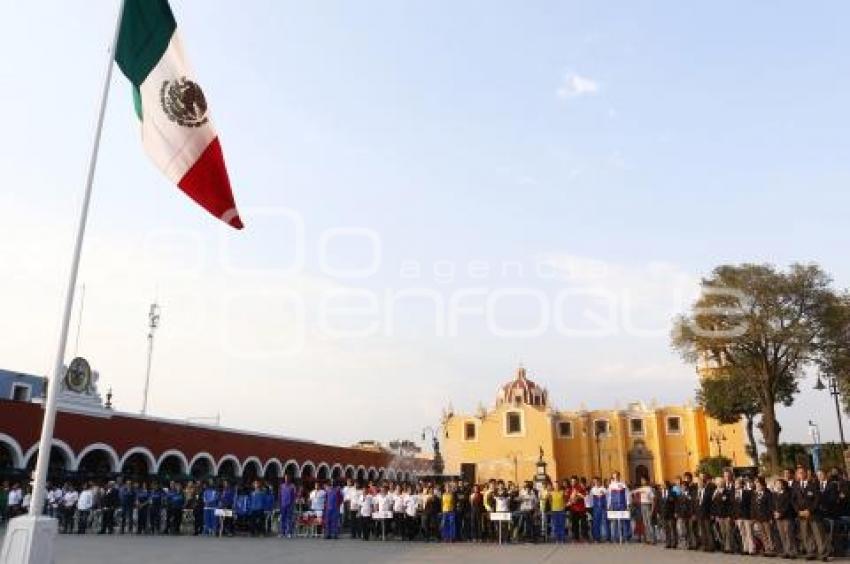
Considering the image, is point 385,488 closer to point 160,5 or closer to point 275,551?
point 275,551

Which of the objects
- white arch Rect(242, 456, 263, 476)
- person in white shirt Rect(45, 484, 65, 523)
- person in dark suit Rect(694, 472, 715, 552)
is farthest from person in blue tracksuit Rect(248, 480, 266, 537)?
white arch Rect(242, 456, 263, 476)

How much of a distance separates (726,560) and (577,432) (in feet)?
156

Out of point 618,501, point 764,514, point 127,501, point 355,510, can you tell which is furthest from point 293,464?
point 764,514

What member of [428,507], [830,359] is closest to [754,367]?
[830,359]

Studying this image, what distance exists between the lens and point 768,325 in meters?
31.1

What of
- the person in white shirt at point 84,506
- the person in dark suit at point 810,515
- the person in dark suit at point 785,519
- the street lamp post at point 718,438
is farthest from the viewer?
the street lamp post at point 718,438

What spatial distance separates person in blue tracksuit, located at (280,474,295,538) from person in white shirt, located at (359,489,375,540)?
1898 millimetres

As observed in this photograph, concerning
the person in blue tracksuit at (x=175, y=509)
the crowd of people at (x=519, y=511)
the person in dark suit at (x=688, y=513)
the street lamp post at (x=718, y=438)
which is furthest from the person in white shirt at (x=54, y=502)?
the street lamp post at (x=718, y=438)

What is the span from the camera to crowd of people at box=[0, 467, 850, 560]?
12.5 m

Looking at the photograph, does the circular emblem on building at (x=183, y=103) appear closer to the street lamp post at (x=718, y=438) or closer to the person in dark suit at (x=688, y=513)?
the person in dark suit at (x=688, y=513)

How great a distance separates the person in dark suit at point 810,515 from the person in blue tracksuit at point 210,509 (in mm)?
13200

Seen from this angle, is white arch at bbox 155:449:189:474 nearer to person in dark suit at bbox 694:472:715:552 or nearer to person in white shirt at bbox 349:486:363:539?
person in white shirt at bbox 349:486:363:539

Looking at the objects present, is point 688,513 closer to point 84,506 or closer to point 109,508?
point 109,508

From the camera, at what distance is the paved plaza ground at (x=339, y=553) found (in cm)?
1198
